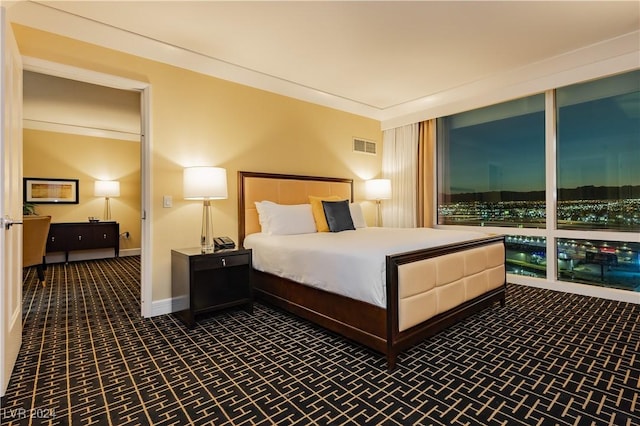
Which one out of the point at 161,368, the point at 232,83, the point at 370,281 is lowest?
the point at 161,368

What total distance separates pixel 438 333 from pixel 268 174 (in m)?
2.68

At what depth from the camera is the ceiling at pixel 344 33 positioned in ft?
8.86

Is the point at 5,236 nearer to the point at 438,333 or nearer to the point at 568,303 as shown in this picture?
the point at 438,333

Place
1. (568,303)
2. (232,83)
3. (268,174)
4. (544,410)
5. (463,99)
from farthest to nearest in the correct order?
(463,99), (268,174), (232,83), (568,303), (544,410)

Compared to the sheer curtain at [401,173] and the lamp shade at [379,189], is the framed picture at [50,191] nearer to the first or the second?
the lamp shade at [379,189]

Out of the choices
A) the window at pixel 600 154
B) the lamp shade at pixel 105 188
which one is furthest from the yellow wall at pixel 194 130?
the lamp shade at pixel 105 188

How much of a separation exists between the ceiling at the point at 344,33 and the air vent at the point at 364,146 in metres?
1.25

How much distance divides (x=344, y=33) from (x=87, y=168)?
6.12 metres

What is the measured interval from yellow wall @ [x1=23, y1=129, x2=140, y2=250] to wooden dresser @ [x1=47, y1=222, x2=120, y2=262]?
20.0 inches

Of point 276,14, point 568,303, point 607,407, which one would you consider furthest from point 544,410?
point 276,14

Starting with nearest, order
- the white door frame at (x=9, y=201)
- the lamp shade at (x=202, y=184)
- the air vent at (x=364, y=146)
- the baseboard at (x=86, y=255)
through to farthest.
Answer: the white door frame at (x=9, y=201) → the lamp shade at (x=202, y=184) → the air vent at (x=364, y=146) → the baseboard at (x=86, y=255)

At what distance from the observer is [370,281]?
7.20 feet

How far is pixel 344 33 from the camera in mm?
3115

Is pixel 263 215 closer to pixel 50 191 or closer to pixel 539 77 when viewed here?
pixel 539 77
